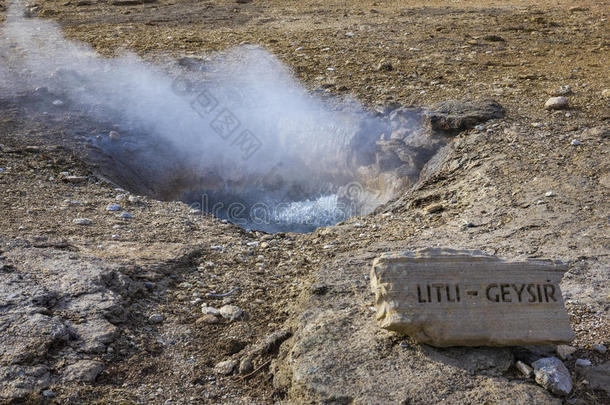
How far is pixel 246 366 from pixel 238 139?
3.28 metres

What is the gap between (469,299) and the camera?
256 centimetres

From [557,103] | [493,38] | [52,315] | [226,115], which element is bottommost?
[52,315]

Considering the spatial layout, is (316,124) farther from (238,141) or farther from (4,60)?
(4,60)

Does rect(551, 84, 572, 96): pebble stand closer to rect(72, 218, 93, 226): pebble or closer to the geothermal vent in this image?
the geothermal vent

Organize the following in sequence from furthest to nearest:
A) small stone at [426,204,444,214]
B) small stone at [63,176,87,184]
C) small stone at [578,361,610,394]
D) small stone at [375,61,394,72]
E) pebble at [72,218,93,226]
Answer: small stone at [375,61,394,72]
small stone at [63,176,87,184]
small stone at [426,204,444,214]
pebble at [72,218,93,226]
small stone at [578,361,610,394]

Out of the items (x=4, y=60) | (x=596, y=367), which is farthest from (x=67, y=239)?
(x=4, y=60)

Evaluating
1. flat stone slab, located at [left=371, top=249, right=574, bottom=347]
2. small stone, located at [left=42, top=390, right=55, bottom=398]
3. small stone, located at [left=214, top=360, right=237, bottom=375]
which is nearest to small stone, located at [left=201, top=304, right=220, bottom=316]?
small stone, located at [left=214, top=360, right=237, bottom=375]

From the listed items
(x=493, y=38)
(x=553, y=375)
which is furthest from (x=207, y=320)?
(x=493, y=38)

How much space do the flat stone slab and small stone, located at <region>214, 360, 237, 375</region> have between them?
2.33ft

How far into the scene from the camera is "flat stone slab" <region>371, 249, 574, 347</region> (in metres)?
2.52

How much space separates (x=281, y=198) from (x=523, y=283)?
3326 mm

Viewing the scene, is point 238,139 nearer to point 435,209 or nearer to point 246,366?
point 435,209

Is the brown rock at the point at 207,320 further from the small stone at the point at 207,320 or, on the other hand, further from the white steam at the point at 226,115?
the white steam at the point at 226,115

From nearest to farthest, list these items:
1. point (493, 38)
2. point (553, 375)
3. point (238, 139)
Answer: point (553, 375)
point (238, 139)
point (493, 38)
